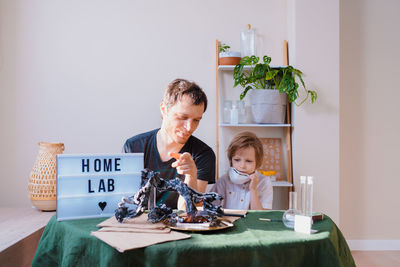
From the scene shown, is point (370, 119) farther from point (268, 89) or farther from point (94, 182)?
point (94, 182)

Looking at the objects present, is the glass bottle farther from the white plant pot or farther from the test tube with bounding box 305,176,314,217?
the test tube with bounding box 305,176,314,217

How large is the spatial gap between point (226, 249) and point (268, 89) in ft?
7.42

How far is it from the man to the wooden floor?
1.62 meters

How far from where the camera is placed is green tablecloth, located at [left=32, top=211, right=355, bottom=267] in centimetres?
116

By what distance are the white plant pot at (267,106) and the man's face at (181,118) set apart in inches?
38.8

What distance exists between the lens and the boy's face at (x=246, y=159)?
2578mm

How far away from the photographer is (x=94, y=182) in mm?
1653

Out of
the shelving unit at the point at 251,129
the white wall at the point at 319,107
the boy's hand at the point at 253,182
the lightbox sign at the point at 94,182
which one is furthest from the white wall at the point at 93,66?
the lightbox sign at the point at 94,182

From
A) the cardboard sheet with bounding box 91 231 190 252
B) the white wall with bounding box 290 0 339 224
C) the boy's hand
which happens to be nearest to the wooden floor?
the white wall with bounding box 290 0 339 224

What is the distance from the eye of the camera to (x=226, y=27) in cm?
343

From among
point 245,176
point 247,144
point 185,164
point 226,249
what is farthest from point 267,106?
point 226,249

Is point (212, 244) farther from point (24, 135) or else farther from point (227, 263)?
point (24, 135)

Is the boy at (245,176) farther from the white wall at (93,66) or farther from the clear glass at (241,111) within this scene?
the white wall at (93,66)

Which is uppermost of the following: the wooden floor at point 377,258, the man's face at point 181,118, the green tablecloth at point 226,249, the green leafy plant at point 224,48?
the green leafy plant at point 224,48
